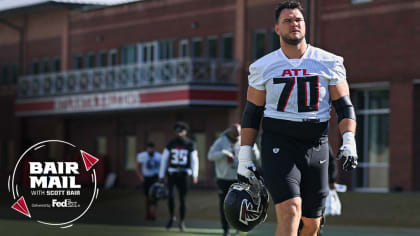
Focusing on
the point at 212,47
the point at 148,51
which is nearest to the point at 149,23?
the point at 148,51

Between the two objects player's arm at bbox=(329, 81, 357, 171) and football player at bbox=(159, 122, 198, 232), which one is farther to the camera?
football player at bbox=(159, 122, 198, 232)

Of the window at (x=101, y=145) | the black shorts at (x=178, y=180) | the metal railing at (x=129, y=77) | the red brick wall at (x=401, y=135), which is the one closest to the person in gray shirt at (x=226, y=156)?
the black shorts at (x=178, y=180)

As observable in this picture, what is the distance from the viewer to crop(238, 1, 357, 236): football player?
7.14 metres

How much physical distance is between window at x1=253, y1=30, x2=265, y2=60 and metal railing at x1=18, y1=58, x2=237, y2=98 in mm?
983

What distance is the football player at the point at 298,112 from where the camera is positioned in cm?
714

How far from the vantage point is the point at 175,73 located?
119 ft

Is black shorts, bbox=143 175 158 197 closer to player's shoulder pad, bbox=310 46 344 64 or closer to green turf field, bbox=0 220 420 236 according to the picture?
green turf field, bbox=0 220 420 236

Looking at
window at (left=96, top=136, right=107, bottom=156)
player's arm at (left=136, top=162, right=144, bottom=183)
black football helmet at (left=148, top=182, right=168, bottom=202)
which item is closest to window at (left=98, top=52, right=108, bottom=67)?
window at (left=96, top=136, right=107, bottom=156)

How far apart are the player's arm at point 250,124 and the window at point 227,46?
29608 mm

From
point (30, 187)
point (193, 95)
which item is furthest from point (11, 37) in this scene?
point (30, 187)

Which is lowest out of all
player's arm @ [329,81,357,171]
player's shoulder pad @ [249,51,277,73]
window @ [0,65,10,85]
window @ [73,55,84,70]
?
player's arm @ [329,81,357,171]

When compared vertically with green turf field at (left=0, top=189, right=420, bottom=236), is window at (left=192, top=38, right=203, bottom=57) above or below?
above

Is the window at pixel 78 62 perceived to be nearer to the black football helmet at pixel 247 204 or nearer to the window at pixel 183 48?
the window at pixel 183 48

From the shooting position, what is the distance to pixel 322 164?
7.23m
